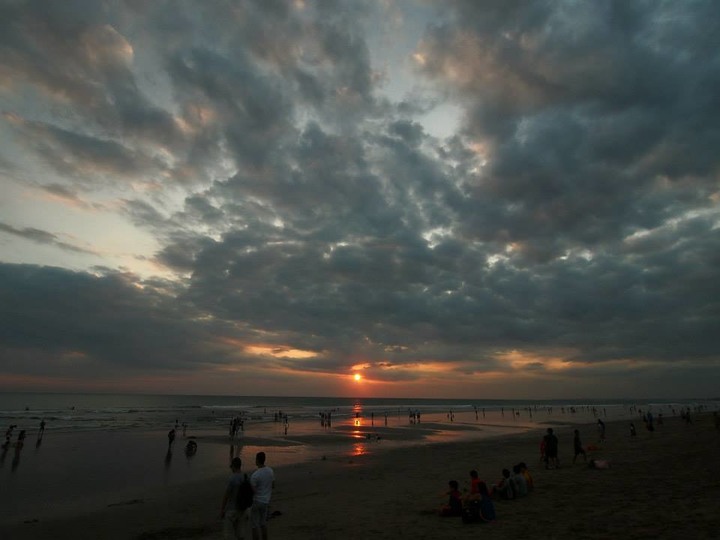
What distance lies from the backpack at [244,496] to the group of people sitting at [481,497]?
6.27m

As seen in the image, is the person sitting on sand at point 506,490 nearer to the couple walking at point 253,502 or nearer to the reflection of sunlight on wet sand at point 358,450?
the couple walking at point 253,502

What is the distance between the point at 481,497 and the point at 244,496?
708 cm

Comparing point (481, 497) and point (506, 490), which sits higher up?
point (481, 497)

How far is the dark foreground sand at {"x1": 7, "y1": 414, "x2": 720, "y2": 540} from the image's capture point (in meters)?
11.4

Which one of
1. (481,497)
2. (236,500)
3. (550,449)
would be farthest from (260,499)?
(550,449)

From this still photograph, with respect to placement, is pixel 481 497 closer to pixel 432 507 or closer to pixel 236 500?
pixel 432 507

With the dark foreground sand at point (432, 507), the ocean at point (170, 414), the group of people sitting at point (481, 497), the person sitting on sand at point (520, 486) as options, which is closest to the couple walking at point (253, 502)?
the dark foreground sand at point (432, 507)

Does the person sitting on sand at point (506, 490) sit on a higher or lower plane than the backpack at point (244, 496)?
lower

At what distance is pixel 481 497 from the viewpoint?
1284cm

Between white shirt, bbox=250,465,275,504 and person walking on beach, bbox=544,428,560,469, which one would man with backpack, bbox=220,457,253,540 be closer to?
white shirt, bbox=250,465,275,504

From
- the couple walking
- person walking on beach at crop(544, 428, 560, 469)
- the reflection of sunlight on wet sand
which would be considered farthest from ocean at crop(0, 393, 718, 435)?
the couple walking

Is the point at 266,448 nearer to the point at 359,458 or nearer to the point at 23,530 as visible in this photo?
the point at 359,458

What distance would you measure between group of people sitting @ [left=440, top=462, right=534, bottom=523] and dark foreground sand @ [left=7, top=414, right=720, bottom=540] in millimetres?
294

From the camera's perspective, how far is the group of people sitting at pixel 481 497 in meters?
12.4
